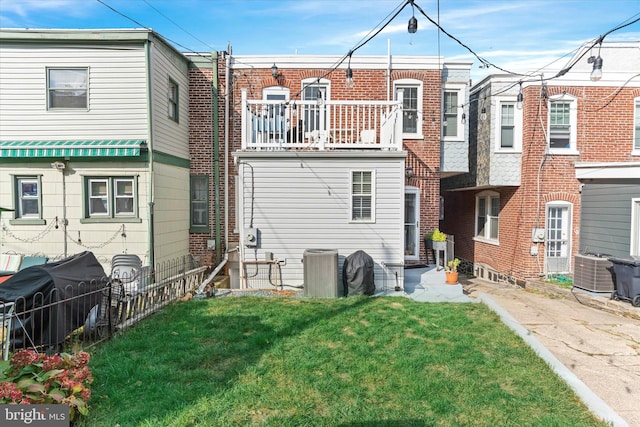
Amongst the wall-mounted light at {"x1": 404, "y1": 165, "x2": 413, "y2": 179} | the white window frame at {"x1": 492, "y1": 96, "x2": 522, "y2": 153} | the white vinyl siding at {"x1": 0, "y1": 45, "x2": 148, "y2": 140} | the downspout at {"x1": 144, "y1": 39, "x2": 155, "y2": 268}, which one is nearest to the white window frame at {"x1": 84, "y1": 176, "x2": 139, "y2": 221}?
the downspout at {"x1": 144, "y1": 39, "x2": 155, "y2": 268}

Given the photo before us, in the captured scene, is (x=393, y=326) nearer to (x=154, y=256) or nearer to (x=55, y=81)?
(x=154, y=256)

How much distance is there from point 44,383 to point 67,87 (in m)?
8.98

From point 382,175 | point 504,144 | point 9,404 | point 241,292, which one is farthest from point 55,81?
point 504,144

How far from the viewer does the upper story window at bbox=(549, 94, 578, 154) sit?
11516mm

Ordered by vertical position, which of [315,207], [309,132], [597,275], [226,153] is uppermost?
[309,132]

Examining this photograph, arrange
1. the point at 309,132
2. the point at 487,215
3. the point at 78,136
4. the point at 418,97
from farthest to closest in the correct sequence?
the point at 487,215 → the point at 418,97 → the point at 78,136 → the point at 309,132

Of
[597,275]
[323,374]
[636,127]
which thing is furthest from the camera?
[636,127]

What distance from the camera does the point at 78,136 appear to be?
9398 mm

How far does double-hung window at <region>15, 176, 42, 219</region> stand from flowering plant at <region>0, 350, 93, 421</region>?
26.0 ft

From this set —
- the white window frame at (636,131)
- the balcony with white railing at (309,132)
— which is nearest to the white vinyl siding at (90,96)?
the balcony with white railing at (309,132)

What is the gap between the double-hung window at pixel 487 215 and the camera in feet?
44.4

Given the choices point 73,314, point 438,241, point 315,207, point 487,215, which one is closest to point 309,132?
point 315,207

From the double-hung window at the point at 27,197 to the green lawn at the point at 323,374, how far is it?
5.79 metres

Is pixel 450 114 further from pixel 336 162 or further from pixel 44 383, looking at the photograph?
pixel 44 383
